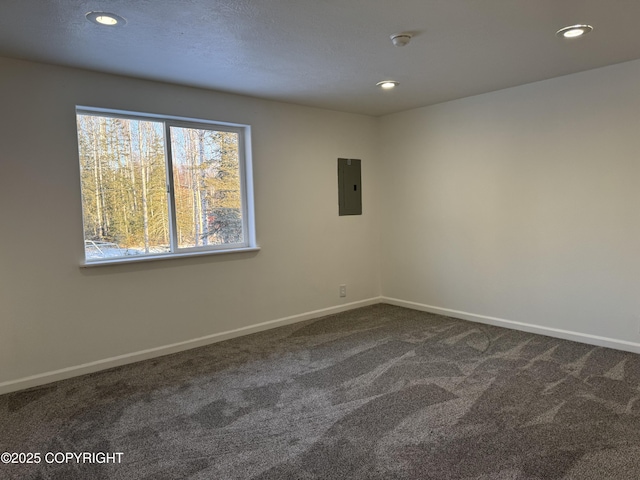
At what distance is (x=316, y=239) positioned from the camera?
15.6 ft

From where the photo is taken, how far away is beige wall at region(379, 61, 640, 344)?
346cm


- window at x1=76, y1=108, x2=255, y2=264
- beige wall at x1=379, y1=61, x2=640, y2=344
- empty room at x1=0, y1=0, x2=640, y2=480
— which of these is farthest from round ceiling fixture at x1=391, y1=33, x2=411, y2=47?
window at x1=76, y1=108, x2=255, y2=264

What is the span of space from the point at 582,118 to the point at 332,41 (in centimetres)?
236

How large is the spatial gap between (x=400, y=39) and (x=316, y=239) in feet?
8.25

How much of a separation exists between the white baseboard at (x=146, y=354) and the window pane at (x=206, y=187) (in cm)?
90

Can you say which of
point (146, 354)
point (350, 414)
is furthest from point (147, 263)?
point (350, 414)

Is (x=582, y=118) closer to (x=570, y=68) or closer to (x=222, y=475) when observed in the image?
(x=570, y=68)

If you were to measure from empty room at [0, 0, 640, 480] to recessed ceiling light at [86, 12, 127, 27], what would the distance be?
21 millimetres

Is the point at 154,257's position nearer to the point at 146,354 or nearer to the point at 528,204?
the point at 146,354

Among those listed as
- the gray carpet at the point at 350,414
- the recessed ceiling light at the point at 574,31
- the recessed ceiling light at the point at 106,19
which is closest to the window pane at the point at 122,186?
the gray carpet at the point at 350,414

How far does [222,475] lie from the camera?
2.02m

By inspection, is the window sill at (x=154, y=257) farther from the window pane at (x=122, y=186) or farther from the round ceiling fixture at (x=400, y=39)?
the round ceiling fixture at (x=400, y=39)

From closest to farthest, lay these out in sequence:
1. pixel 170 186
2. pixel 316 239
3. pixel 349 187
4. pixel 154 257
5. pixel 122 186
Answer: pixel 122 186
pixel 154 257
pixel 170 186
pixel 316 239
pixel 349 187

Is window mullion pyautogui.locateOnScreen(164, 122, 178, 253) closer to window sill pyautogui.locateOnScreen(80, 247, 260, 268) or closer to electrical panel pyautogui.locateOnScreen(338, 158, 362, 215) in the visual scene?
window sill pyautogui.locateOnScreen(80, 247, 260, 268)
